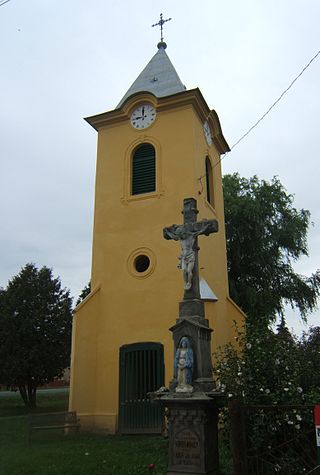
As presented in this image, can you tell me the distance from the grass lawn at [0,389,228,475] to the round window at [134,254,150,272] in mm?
5088

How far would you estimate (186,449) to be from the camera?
702cm

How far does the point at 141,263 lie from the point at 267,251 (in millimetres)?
9225

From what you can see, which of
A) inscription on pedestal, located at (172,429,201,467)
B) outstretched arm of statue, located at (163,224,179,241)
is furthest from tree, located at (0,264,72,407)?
inscription on pedestal, located at (172,429,201,467)

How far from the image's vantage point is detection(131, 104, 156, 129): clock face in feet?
54.7

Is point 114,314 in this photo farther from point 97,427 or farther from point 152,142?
point 152,142

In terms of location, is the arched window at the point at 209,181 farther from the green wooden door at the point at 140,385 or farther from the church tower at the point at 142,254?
the green wooden door at the point at 140,385

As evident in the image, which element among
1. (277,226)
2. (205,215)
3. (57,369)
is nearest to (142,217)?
(205,215)

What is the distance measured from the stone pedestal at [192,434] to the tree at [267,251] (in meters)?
13.5

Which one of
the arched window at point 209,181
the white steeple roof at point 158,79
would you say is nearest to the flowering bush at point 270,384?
the arched window at point 209,181

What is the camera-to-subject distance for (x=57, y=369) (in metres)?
24.1

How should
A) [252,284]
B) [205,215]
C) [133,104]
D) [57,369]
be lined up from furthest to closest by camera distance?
[57,369] < [252,284] < [133,104] < [205,215]

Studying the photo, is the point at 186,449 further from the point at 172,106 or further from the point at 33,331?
the point at 33,331

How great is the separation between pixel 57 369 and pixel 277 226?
13621 mm

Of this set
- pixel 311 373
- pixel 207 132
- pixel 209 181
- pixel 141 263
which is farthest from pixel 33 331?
pixel 311 373
